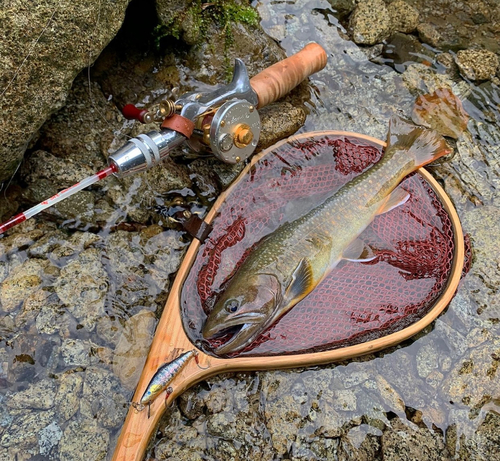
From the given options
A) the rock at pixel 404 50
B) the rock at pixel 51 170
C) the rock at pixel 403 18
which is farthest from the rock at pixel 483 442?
the rock at pixel 403 18

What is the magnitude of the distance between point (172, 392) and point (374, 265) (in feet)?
5.67

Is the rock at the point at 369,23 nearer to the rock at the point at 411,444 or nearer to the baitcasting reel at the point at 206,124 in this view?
the baitcasting reel at the point at 206,124

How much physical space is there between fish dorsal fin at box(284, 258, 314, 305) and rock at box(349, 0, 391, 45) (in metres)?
2.87

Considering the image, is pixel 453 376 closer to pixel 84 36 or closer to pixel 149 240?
pixel 149 240

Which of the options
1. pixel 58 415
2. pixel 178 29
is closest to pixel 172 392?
pixel 58 415

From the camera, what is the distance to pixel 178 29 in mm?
4066

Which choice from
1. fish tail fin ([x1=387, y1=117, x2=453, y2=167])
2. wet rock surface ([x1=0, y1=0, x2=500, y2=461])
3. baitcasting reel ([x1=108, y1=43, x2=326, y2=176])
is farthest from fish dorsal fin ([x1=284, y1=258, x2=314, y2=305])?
fish tail fin ([x1=387, y1=117, x2=453, y2=167])

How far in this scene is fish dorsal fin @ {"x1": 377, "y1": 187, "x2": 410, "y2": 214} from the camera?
3753 millimetres

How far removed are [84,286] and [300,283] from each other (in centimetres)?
152

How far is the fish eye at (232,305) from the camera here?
121 inches

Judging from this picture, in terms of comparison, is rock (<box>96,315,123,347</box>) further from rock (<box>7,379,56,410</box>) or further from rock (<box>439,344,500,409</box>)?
rock (<box>439,344,500,409</box>)

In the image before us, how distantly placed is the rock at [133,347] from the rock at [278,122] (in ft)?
5.56

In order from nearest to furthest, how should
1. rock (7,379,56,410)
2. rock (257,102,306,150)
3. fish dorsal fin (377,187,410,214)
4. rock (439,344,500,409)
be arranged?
1. rock (7,379,56,410)
2. rock (439,344,500,409)
3. fish dorsal fin (377,187,410,214)
4. rock (257,102,306,150)

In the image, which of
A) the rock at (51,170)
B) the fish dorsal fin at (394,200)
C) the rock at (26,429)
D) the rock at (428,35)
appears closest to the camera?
the rock at (26,429)
